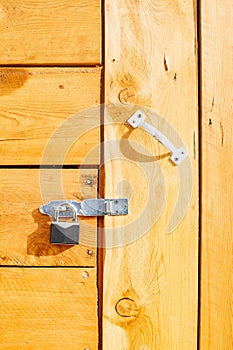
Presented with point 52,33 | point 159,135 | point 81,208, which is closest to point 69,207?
point 81,208

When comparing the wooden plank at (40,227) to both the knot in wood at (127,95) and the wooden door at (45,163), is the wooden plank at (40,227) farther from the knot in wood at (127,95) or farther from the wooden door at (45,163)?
the knot in wood at (127,95)

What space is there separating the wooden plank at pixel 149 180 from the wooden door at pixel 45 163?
1.8 inches

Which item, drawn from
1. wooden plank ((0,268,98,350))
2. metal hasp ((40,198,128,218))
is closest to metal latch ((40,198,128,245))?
metal hasp ((40,198,128,218))

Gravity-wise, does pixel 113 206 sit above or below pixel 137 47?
below

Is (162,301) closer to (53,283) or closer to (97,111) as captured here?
(53,283)

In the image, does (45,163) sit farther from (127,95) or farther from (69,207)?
(127,95)

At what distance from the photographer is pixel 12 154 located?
3.53 feet

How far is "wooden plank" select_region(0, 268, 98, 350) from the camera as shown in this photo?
→ 1061 millimetres

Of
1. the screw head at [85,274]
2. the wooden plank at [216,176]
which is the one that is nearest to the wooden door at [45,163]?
the screw head at [85,274]

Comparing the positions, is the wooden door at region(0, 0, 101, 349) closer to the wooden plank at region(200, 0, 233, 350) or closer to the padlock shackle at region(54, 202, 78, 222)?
the padlock shackle at region(54, 202, 78, 222)

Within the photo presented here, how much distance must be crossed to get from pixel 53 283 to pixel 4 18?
2.07 ft

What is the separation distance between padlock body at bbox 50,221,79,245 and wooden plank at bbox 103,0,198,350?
8 cm

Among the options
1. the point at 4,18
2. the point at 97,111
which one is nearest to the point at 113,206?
the point at 97,111

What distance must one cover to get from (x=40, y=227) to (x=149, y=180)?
0.90 feet
